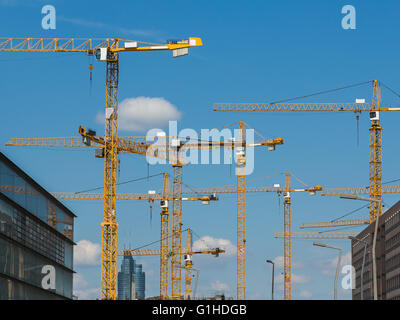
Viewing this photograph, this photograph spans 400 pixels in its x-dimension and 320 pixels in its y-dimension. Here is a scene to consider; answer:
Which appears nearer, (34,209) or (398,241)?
(34,209)

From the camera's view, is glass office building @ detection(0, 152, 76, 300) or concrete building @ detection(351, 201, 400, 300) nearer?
glass office building @ detection(0, 152, 76, 300)

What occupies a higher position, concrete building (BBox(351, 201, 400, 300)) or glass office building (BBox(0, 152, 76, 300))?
concrete building (BBox(351, 201, 400, 300))

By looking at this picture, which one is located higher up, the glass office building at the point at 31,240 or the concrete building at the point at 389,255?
the concrete building at the point at 389,255

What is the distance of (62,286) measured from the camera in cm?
9375

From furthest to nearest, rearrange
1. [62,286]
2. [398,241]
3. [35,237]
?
[398,241] < [62,286] < [35,237]

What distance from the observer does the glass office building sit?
236ft

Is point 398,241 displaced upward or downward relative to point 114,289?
upward

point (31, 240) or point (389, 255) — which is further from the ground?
point (389, 255)

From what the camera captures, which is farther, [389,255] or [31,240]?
[389,255]

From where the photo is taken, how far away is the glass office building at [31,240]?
72.1 metres

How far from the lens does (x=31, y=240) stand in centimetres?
8031
